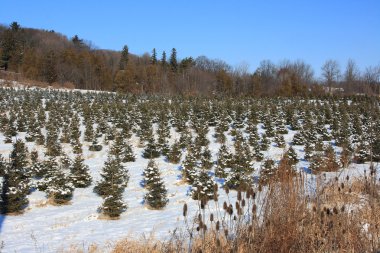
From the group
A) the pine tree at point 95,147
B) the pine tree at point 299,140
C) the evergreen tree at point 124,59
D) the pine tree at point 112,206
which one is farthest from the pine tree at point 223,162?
the evergreen tree at point 124,59

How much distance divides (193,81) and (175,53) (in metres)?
18.6

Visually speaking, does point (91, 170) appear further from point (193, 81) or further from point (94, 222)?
point (193, 81)

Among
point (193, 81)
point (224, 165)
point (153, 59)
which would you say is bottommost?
point (224, 165)

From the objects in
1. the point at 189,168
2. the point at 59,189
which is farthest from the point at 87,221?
the point at 189,168

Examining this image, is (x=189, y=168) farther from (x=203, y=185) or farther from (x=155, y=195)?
(x=155, y=195)

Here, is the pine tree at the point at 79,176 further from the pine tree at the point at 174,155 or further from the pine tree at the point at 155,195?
the pine tree at the point at 174,155

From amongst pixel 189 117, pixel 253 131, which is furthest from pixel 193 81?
pixel 253 131

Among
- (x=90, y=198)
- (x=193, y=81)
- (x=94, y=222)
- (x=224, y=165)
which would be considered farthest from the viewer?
(x=193, y=81)

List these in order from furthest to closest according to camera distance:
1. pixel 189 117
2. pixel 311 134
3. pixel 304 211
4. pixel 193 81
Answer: pixel 193 81 < pixel 189 117 < pixel 311 134 < pixel 304 211

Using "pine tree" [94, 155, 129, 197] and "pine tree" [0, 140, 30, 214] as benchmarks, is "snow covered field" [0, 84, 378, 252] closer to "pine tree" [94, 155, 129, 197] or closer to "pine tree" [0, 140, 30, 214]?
"pine tree" [0, 140, 30, 214]

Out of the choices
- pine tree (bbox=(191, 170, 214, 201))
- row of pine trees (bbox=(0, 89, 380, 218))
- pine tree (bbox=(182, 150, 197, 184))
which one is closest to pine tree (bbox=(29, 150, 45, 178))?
row of pine trees (bbox=(0, 89, 380, 218))

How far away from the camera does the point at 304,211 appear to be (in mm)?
3576

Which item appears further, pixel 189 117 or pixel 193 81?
pixel 193 81

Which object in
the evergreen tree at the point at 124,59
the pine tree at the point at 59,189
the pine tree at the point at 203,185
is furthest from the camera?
the evergreen tree at the point at 124,59
